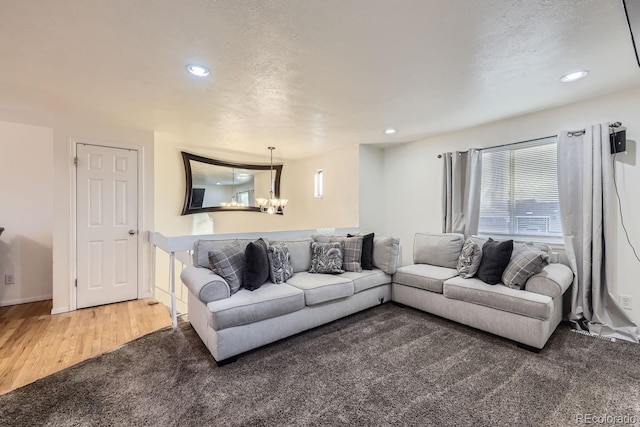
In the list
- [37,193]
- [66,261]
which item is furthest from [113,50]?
[37,193]

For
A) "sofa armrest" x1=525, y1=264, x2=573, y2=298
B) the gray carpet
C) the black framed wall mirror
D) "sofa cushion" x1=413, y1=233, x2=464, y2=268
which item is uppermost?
the black framed wall mirror

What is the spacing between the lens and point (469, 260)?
3.04 m

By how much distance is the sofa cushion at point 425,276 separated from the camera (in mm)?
3061

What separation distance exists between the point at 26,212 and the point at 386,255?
483 cm

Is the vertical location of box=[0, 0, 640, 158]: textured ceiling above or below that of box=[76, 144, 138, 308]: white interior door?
above

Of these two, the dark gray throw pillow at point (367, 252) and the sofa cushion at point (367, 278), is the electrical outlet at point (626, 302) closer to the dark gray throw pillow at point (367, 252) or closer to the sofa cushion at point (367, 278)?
the sofa cushion at point (367, 278)

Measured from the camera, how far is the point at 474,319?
270 cm

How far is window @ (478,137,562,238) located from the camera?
10.4 feet

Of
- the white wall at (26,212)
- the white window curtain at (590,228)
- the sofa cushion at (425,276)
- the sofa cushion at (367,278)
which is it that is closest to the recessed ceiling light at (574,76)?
the white window curtain at (590,228)

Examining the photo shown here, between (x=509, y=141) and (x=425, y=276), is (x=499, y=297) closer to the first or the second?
(x=425, y=276)

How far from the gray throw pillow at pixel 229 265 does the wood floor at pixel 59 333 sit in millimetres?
1084

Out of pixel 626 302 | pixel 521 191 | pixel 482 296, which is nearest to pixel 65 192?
pixel 482 296

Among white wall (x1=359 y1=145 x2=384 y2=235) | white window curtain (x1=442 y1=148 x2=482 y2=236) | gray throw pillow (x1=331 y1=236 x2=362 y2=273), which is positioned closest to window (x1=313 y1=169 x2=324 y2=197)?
white wall (x1=359 y1=145 x2=384 y2=235)

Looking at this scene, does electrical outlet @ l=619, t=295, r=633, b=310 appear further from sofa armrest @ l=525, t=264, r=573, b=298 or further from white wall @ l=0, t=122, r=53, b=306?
white wall @ l=0, t=122, r=53, b=306
